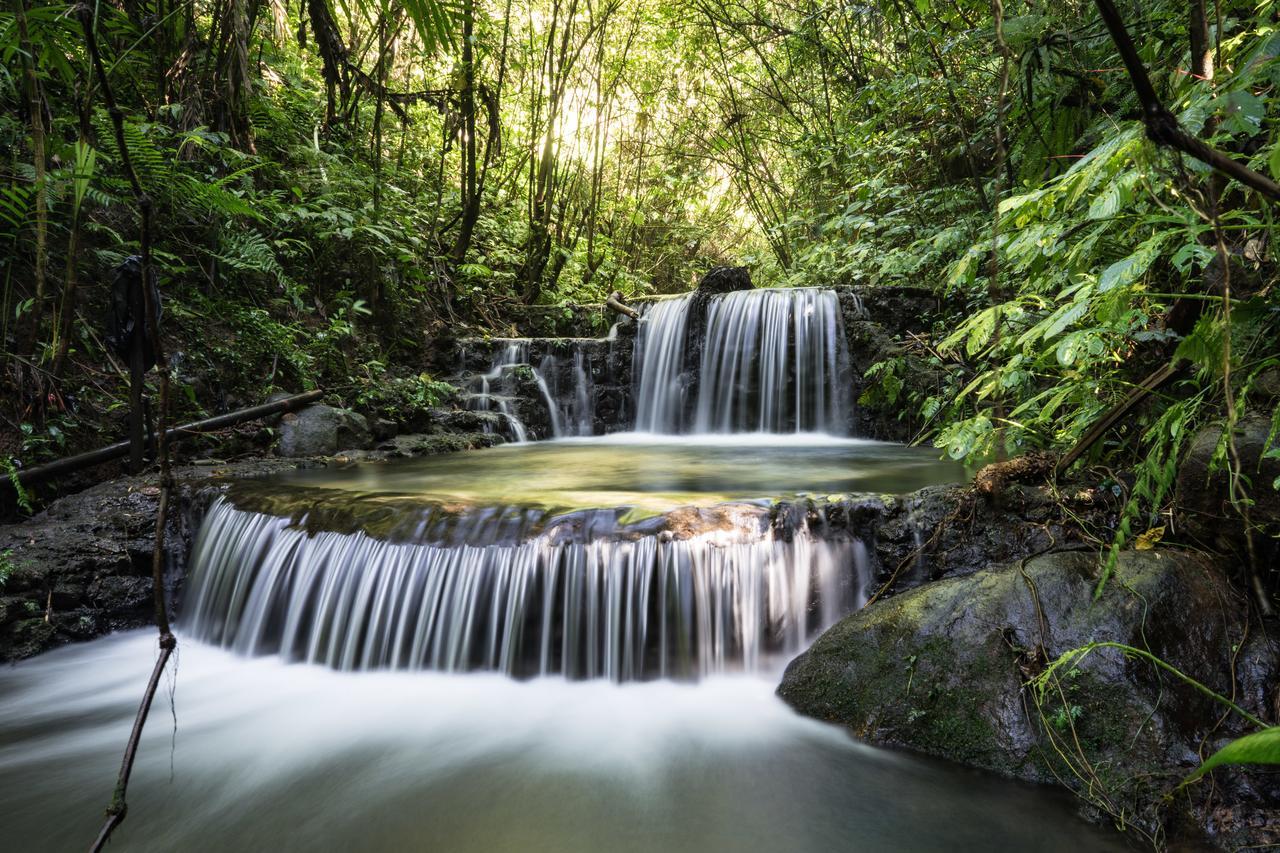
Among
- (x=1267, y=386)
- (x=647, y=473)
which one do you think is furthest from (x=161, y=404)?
(x=647, y=473)

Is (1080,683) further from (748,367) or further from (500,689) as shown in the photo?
(748,367)

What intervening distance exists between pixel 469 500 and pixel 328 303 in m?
5.41

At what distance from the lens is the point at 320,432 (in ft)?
21.9

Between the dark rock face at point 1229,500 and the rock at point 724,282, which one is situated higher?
the rock at point 724,282

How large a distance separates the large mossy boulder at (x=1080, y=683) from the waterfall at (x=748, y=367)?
223 inches

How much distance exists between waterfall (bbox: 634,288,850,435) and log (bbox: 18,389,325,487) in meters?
4.56

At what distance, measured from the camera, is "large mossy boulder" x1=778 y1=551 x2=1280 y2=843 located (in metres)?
2.19

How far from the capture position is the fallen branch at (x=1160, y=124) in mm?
663

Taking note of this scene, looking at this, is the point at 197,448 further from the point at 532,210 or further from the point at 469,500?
the point at 532,210

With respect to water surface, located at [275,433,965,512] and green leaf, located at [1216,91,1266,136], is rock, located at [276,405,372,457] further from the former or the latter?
green leaf, located at [1216,91,1266,136]

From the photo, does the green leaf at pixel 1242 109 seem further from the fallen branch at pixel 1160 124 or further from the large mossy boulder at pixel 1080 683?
the large mossy boulder at pixel 1080 683

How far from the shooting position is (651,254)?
17.6 m

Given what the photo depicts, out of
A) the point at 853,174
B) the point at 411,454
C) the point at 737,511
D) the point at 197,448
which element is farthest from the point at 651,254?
the point at 737,511

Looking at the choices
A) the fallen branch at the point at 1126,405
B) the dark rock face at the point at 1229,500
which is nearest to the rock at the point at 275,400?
the fallen branch at the point at 1126,405
